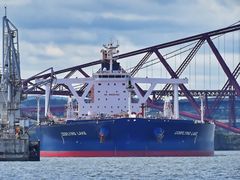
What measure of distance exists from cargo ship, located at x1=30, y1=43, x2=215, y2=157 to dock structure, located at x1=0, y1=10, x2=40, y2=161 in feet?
35.5

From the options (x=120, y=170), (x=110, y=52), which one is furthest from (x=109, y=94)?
(x=120, y=170)

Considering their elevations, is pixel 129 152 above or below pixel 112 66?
below

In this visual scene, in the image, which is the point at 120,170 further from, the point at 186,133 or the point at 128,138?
the point at 186,133

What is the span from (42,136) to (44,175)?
65.9m

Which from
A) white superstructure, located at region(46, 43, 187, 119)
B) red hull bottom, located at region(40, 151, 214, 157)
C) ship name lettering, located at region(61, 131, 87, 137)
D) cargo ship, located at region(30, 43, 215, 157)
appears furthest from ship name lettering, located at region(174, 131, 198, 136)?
ship name lettering, located at region(61, 131, 87, 137)

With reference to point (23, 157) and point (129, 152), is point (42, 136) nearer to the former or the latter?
point (129, 152)

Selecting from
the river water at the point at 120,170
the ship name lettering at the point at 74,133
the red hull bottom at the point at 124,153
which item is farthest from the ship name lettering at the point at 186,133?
the river water at the point at 120,170

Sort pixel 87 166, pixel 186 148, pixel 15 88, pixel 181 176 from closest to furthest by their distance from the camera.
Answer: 1. pixel 181 176
2. pixel 87 166
3. pixel 15 88
4. pixel 186 148

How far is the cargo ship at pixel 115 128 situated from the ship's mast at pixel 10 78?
1057cm

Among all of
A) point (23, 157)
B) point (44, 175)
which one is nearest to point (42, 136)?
point (23, 157)

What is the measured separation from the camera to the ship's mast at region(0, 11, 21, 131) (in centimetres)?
15200

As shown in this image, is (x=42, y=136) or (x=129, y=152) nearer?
(x=129, y=152)

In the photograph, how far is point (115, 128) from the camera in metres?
163

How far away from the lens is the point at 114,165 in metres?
136
